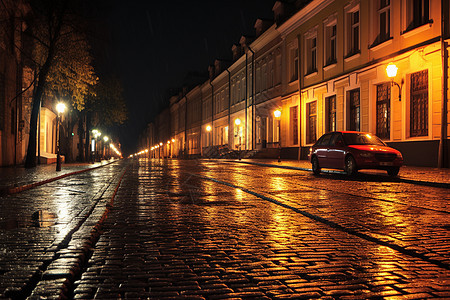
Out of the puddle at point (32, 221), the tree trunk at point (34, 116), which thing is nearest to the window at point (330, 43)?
the tree trunk at point (34, 116)

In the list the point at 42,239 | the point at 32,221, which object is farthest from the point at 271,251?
the point at 32,221

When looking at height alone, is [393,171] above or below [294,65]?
below

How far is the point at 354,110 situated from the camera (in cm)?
2559

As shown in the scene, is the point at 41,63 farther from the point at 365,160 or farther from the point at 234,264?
the point at 234,264

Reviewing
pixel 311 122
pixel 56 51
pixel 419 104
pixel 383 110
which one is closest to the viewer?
pixel 419 104

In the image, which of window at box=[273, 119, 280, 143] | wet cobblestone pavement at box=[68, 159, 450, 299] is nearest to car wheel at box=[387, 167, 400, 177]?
wet cobblestone pavement at box=[68, 159, 450, 299]

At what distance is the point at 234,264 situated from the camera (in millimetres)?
4250

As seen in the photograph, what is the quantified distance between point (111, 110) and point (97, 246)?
36.6 meters

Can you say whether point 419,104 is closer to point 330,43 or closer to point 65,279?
point 330,43

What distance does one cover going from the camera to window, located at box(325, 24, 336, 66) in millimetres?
28438

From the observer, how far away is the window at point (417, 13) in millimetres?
19583

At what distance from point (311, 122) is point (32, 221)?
2620 centimetres

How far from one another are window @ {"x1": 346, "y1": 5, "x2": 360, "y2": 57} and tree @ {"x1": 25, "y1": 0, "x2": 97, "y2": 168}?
47.7 feet

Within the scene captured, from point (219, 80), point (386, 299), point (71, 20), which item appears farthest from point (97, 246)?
point (219, 80)
